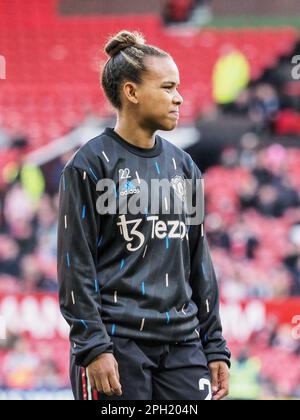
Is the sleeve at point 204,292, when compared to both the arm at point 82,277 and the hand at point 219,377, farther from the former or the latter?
the arm at point 82,277

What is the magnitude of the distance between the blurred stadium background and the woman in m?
5.87

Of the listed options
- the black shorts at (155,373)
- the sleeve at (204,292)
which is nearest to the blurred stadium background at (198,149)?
the sleeve at (204,292)

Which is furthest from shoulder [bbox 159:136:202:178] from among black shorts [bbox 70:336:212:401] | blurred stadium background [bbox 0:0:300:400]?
blurred stadium background [bbox 0:0:300:400]

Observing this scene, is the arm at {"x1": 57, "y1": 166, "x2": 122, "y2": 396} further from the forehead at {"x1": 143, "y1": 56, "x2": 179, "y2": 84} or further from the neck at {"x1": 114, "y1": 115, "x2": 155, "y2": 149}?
the forehead at {"x1": 143, "y1": 56, "x2": 179, "y2": 84}

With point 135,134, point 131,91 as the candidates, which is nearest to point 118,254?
point 135,134

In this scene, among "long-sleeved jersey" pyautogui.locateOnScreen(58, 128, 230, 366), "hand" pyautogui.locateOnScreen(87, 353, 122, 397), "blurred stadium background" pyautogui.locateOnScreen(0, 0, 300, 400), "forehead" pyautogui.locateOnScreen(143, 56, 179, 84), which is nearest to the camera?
"hand" pyautogui.locateOnScreen(87, 353, 122, 397)

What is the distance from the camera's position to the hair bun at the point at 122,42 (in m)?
3.29

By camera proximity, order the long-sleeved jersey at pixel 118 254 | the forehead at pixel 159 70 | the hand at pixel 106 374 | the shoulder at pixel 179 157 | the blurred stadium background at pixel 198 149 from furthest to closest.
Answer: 1. the blurred stadium background at pixel 198 149
2. the shoulder at pixel 179 157
3. the forehead at pixel 159 70
4. the long-sleeved jersey at pixel 118 254
5. the hand at pixel 106 374

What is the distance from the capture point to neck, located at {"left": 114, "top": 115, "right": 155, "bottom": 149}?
3.29 metres

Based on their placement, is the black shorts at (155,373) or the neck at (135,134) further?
the neck at (135,134)

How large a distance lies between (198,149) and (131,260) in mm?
10189

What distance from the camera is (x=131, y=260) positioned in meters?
3.16

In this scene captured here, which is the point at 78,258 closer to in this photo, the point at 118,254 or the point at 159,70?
the point at 118,254

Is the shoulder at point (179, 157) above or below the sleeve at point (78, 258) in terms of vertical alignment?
above
